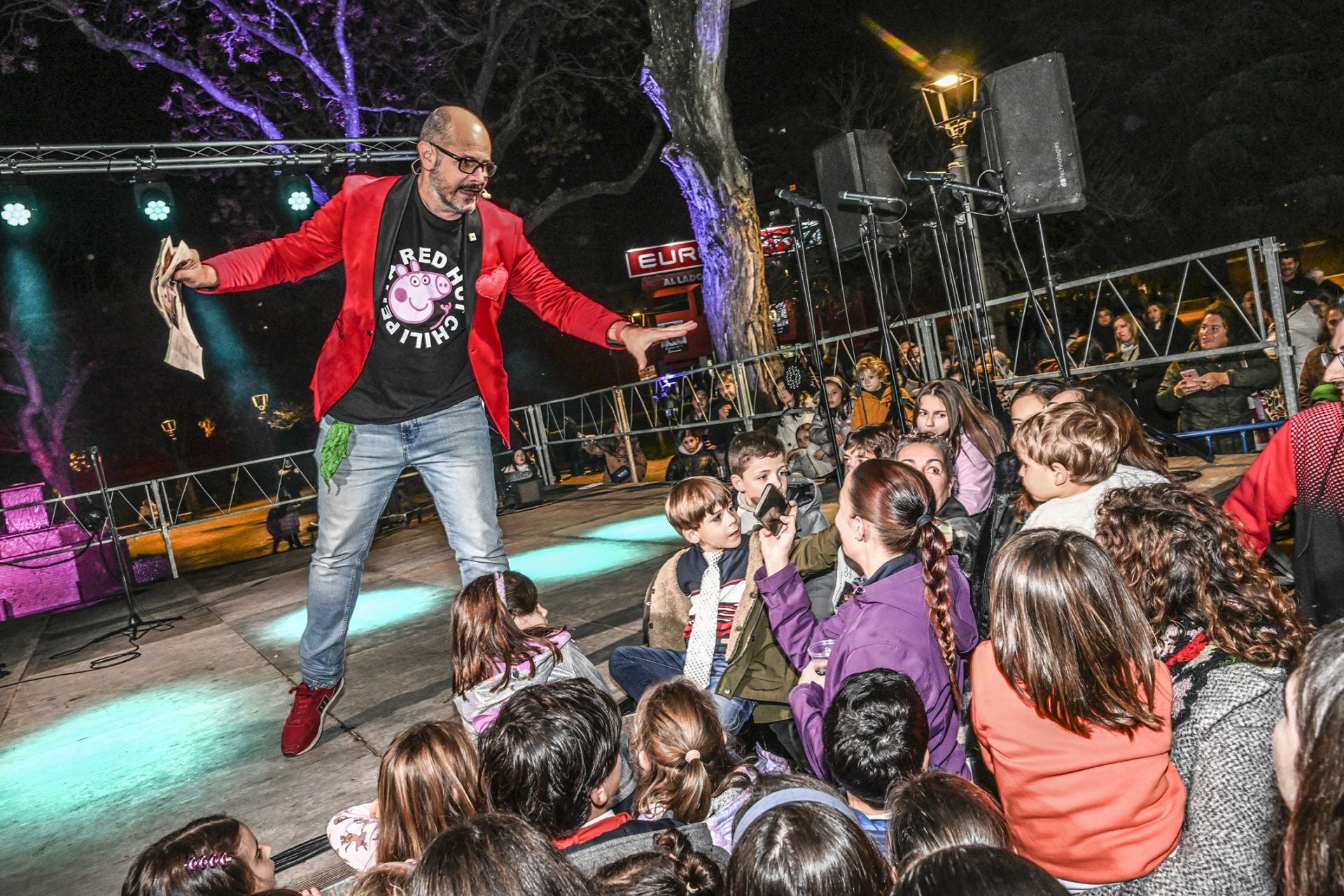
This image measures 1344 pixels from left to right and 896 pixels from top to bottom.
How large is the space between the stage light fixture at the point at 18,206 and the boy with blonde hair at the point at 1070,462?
26.3 feet

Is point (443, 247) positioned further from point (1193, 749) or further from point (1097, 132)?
point (1097, 132)

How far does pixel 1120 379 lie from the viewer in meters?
8.09

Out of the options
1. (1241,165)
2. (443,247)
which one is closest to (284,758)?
(443,247)

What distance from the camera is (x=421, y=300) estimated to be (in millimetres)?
3605

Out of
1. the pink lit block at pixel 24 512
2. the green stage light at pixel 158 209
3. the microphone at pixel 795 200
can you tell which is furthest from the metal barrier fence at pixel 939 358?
the pink lit block at pixel 24 512

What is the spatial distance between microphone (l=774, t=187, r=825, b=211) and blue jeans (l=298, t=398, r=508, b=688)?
7.67 feet

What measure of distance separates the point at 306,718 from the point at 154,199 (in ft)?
20.4

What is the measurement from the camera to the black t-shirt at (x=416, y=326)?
3586 mm

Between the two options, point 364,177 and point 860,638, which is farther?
point 364,177

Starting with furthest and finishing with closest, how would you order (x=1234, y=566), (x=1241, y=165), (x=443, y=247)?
(x=1241, y=165)
(x=443, y=247)
(x=1234, y=566)

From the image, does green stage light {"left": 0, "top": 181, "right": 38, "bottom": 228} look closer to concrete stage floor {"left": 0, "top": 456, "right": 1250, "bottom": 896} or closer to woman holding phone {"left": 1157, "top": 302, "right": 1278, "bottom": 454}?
concrete stage floor {"left": 0, "top": 456, "right": 1250, "bottom": 896}

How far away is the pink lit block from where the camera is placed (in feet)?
36.1

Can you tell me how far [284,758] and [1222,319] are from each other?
7.26 metres

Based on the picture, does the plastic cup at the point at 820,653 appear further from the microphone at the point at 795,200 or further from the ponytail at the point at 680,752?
the microphone at the point at 795,200
